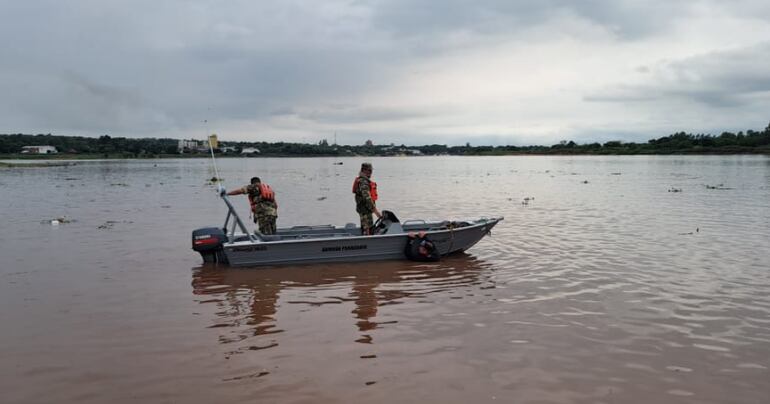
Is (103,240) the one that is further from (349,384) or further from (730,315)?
(730,315)

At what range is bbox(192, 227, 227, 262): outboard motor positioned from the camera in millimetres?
11258

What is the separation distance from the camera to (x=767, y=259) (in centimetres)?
1152

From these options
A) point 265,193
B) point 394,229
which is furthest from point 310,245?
point 394,229

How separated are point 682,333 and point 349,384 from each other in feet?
14.1

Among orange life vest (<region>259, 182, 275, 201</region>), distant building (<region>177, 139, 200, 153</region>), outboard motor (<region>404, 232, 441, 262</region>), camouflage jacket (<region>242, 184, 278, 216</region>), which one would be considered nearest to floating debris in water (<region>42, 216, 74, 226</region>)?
distant building (<region>177, 139, 200, 153</region>)

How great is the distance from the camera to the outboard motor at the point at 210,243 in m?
11.3

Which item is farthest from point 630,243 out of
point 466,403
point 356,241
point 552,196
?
point 552,196

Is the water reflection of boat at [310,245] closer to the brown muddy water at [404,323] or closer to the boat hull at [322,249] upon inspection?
the boat hull at [322,249]

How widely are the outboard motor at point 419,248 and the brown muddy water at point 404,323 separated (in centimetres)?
49

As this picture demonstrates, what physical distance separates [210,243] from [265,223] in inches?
50.8

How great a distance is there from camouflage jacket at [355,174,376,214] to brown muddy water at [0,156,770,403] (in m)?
1.28

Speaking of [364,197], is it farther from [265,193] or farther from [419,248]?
[265,193]

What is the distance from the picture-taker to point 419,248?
11516 millimetres

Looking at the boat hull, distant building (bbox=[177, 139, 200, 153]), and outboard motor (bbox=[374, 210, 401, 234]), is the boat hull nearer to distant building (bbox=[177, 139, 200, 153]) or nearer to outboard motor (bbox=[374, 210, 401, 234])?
outboard motor (bbox=[374, 210, 401, 234])
